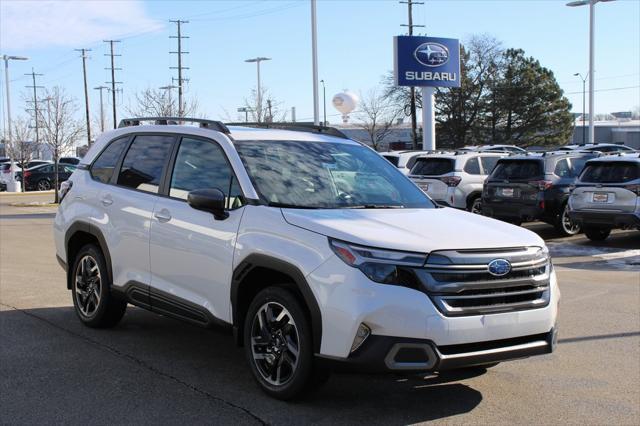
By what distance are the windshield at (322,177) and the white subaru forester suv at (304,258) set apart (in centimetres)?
Result: 1

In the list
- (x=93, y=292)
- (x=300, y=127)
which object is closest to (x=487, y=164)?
(x=300, y=127)

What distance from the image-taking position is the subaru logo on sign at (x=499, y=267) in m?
4.23

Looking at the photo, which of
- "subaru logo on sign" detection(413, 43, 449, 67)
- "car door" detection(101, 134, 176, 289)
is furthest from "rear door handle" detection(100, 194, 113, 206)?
"subaru logo on sign" detection(413, 43, 449, 67)

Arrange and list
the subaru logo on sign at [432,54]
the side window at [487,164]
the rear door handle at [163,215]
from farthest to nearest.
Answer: the subaru logo on sign at [432,54] → the side window at [487,164] → the rear door handle at [163,215]

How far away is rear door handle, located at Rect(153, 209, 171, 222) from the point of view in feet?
17.9

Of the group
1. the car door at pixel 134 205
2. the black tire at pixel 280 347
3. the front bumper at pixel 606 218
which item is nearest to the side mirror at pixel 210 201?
the black tire at pixel 280 347

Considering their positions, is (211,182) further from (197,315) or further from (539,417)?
(539,417)

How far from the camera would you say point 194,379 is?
5.18 meters

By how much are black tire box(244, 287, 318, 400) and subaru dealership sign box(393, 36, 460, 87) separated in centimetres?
2108

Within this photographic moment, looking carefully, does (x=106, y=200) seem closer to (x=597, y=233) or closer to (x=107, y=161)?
(x=107, y=161)

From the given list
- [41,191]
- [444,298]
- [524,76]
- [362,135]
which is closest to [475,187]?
[444,298]

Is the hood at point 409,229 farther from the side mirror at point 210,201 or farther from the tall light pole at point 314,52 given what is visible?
the tall light pole at point 314,52

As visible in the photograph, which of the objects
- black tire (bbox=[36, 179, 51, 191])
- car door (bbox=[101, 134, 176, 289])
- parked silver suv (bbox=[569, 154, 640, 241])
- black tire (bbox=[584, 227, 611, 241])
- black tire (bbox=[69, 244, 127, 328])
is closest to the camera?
car door (bbox=[101, 134, 176, 289])

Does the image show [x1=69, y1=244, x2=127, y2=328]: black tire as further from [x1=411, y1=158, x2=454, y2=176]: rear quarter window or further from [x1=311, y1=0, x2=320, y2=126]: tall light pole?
[x1=311, y1=0, x2=320, y2=126]: tall light pole
